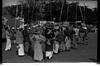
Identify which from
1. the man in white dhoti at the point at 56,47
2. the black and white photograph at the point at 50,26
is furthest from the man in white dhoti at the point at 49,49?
the man in white dhoti at the point at 56,47

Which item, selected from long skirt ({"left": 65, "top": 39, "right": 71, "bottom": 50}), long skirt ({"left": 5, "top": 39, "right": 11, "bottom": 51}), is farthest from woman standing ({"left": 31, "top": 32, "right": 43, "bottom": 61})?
long skirt ({"left": 65, "top": 39, "right": 71, "bottom": 50})

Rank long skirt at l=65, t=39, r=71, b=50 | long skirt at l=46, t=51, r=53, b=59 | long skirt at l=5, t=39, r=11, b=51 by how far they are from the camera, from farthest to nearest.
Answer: long skirt at l=65, t=39, r=71, b=50 < long skirt at l=5, t=39, r=11, b=51 < long skirt at l=46, t=51, r=53, b=59

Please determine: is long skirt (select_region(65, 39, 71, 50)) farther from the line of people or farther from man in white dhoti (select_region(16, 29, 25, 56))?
man in white dhoti (select_region(16, 29, 25, 56))

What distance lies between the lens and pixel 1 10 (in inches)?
460

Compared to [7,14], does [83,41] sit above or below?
below

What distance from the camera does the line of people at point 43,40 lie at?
1114cm

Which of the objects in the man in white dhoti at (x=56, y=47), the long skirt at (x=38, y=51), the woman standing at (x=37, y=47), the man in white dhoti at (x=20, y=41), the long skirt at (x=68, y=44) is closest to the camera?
the woman standing at (x=37, y=47)

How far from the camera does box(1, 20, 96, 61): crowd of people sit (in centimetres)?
1116

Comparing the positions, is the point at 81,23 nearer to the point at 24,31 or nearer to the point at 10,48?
the point at 24,31

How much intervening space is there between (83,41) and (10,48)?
3158 millimetres

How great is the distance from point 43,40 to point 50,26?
4.00 ft

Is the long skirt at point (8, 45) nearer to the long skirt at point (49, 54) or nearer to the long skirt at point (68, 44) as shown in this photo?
the long skirt at point (49, 54)

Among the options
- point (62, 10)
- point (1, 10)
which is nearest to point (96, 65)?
point (62, 10)

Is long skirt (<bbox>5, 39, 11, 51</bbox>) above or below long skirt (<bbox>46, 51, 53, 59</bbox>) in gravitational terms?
above
